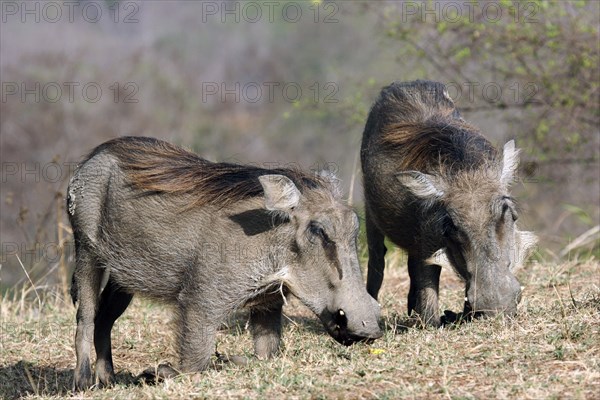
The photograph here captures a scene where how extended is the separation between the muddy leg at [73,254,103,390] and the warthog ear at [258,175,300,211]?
1.27 m

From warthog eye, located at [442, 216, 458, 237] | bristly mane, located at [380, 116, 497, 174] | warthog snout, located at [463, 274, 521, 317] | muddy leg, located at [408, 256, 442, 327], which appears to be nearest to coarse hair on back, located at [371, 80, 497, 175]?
bristly mane, located at [380, 116, 497, 174]

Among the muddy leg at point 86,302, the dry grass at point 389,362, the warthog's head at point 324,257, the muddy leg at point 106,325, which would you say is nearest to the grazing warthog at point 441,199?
the dry grass at point 389,362

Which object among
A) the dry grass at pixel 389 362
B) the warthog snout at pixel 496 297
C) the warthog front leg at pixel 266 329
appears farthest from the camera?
the warthog front leg at pixel 266 329

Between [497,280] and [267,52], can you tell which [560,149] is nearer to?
[497,280]

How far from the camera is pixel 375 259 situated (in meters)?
6.50

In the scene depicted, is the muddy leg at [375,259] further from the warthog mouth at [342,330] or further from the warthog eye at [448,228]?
the warthog mouth at [342,330]

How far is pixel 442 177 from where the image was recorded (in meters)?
5.30

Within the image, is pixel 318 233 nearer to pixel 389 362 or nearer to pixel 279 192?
pixel 279 192

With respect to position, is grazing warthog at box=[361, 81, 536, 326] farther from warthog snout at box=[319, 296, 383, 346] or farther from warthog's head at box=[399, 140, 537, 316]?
warthog snout at box=[319, 296, 383, 346]

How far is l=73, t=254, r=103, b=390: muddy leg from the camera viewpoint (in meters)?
5.33

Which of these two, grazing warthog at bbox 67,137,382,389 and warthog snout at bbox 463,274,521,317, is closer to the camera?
grazing warthog at bbox 67,137,382,389

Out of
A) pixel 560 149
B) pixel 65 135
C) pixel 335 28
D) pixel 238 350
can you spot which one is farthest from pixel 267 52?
pixel 238 350

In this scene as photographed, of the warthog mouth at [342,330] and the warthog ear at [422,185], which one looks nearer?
the warthog mouth at [342,330]

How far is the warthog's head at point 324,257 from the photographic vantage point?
459 cm
